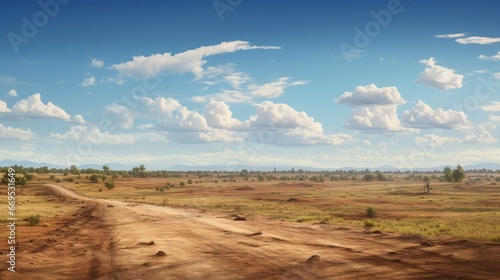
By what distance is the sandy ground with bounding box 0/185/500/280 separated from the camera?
1455 cm

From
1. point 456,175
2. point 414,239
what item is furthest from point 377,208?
point 456,175

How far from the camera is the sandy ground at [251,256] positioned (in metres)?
14.5

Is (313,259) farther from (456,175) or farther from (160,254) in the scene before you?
(456,175)

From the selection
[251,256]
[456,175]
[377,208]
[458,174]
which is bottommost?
[377,208]

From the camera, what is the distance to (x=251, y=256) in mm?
17531

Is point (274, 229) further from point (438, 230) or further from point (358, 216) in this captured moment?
point (358, 216)

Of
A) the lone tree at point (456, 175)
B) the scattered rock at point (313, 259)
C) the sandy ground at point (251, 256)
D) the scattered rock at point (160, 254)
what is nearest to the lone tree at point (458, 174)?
the lone tree at point (456, 175)

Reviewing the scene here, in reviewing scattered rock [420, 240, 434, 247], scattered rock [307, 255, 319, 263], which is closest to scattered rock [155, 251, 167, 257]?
scattered rock [307, 255, 319, 263]

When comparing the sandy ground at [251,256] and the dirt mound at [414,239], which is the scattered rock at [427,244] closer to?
the sandy ground at [251,256]

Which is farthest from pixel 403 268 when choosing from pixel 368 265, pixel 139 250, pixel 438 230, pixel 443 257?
pixel 438 230

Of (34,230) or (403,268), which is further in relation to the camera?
(34,230)

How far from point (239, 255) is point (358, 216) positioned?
24.5m

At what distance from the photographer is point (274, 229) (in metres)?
26.7

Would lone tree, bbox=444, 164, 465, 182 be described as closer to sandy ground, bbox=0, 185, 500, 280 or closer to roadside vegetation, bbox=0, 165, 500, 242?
roadside vegetation, bbox=0, 165, 500, 242
